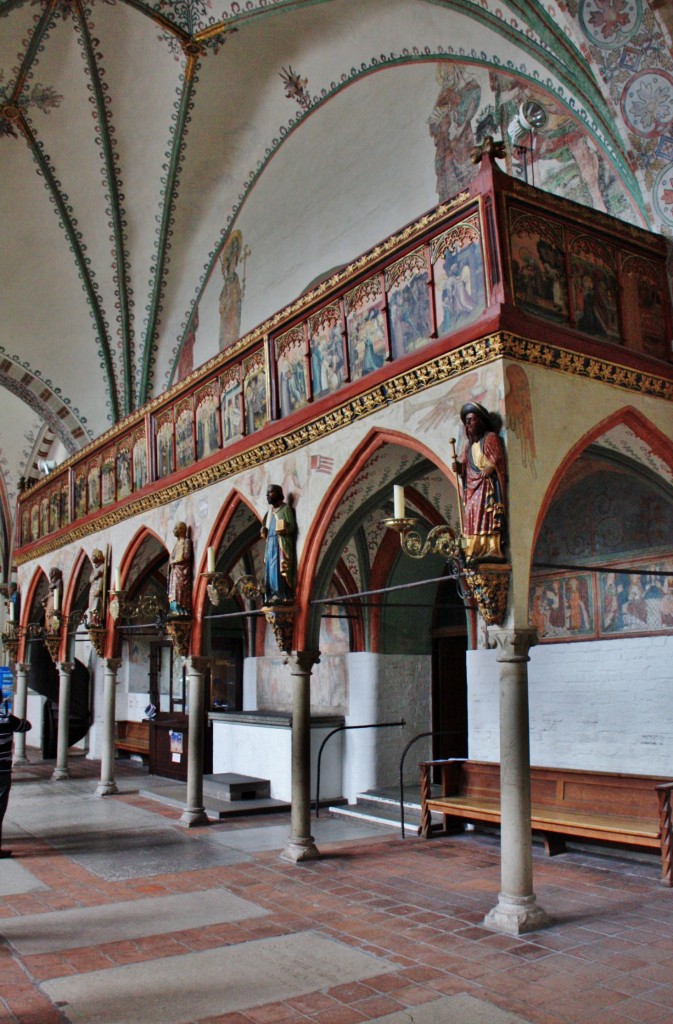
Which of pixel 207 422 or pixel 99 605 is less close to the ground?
pixel 207 422

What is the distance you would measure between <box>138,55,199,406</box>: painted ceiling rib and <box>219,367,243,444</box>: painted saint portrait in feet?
18.8

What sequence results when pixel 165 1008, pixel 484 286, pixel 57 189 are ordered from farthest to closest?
pixel 57 189 < pixel 484 286 < pixel 165 1008

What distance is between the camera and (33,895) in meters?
7.70

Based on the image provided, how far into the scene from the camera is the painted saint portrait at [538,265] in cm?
724

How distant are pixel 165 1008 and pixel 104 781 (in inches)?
365

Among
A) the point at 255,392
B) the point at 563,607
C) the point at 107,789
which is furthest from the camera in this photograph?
the point at 107,789

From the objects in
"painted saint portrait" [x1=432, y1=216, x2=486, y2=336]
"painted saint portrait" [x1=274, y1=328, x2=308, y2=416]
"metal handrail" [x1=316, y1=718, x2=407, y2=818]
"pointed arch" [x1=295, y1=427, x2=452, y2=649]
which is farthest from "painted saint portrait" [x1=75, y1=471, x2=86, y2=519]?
"painted saint portrait" [x1=432, y1=216, x2=486, y2=336]

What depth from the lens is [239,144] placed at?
15.1 meters

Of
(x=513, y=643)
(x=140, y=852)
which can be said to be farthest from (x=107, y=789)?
(x=513, y=643)

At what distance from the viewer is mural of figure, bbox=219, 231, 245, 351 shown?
15.9 meters

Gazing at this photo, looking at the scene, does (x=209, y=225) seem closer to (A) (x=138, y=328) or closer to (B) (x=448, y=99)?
(A) (x=138, y=328)

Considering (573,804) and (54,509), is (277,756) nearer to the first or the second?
(573,804)

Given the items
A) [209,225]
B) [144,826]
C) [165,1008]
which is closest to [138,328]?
[209,225]

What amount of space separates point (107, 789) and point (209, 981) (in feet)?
28.9
